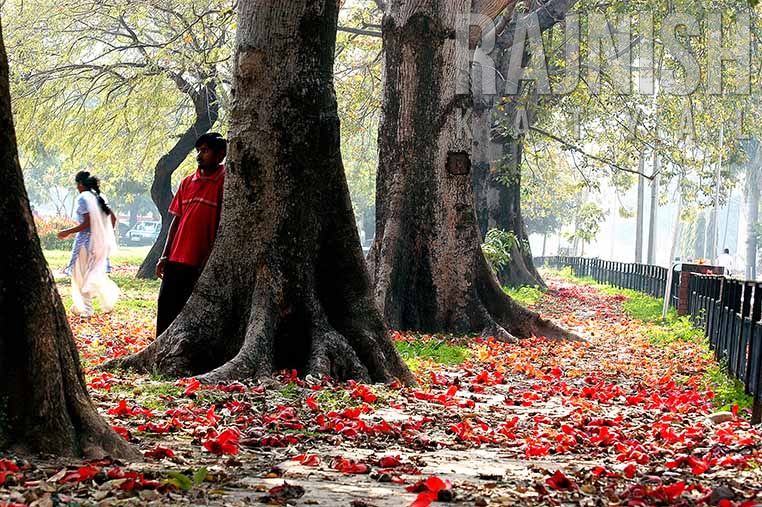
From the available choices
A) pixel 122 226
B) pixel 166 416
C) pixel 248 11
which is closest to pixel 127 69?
pixel 248 11

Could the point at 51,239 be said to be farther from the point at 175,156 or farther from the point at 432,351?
the point at 432,351

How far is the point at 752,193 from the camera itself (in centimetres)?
7925

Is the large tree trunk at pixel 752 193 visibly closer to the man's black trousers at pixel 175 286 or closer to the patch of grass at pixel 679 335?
the patch of grass at pixel 679 335

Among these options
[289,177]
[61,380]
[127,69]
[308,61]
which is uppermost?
[127,69]

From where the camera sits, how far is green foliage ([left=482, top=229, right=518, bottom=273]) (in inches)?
941

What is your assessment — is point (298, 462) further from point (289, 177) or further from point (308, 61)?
point (308, 61)

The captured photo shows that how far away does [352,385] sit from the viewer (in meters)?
8.49

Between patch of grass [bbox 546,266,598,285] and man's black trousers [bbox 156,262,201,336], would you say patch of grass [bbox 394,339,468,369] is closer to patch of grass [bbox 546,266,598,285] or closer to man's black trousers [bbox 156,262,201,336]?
man's black trousers [bbox 156,262,201,336]

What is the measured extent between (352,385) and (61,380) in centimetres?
357

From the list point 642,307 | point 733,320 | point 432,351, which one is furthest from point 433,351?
point 642,307

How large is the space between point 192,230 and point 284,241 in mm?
959

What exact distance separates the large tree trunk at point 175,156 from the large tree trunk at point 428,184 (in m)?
13.3

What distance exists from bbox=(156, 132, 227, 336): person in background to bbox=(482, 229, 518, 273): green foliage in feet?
47.0

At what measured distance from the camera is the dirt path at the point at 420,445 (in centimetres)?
476
